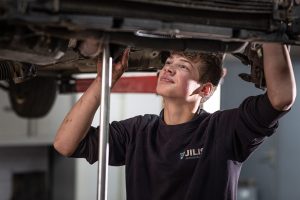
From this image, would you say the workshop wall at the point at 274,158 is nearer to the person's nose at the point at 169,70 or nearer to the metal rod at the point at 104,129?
the person's nose at the point at 169,70

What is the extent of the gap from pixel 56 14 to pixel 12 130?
8.40ft

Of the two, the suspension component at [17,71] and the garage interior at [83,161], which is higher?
the suspension component at [17,71]

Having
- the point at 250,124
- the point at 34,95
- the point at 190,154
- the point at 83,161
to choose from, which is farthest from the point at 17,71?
the point at 83,161

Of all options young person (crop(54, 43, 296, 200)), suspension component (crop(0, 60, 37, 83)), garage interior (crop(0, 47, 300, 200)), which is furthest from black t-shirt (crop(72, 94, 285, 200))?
garage interior (crop(0, 47, 300, 200))

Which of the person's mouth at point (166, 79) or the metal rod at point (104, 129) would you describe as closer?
the metal rod at point (104, 129)

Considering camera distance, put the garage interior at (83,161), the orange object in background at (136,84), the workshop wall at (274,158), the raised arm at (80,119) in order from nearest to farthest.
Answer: the raised arm at (80,119)
the orange object in background at (136,84)
the garage interior at (83,161)
the workshop wall at (274,158)

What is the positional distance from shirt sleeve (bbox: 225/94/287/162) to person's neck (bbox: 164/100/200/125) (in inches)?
5.7

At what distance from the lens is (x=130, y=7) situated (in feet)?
2.48

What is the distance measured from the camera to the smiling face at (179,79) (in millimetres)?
1180

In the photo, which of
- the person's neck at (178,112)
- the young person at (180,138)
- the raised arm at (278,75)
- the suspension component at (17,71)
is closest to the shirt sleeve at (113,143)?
the young person at (180,138)

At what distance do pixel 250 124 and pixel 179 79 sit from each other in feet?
0.83

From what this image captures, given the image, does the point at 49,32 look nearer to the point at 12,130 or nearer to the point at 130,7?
the point at 130,7

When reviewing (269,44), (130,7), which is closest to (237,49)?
(269,44)

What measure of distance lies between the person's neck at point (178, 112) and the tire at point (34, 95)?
1.36 m
